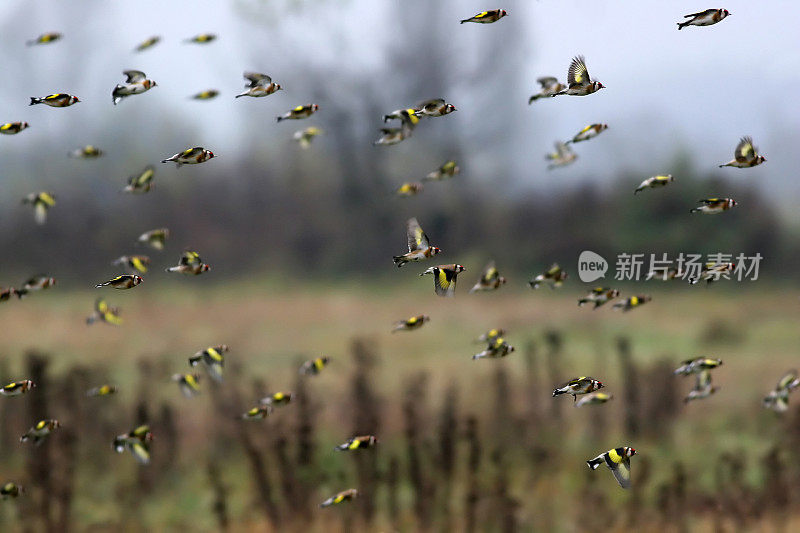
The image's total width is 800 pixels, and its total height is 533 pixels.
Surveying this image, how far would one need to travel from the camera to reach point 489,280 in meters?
5.71

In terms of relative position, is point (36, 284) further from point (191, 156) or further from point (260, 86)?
point (260, 86)

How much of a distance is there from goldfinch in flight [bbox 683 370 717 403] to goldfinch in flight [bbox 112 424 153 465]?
3900 millimetres

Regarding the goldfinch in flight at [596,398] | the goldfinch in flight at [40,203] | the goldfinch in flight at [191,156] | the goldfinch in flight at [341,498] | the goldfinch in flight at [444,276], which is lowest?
the goldfinch in flight at [341,498]

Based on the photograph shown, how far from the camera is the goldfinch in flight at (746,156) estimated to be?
4.34 m

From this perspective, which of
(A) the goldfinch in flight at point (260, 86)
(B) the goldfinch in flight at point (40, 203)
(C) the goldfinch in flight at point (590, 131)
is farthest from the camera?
(B) the goldfinch in flight at point (40, 203)

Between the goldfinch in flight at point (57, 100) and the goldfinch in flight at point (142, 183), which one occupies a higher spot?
the goldfinch in flight at point (57, 100)

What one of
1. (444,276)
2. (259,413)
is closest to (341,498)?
(259,413)

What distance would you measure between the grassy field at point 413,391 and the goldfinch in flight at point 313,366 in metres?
0.15

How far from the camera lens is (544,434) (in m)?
5.88

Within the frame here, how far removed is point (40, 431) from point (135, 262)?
1279mm

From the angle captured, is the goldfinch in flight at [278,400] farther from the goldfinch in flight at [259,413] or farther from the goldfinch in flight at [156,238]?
the goldfinch in flight at [156,238]

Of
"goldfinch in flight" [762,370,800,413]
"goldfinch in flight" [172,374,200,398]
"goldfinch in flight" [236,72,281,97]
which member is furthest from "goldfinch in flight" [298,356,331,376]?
"goldfinch in flight" [762,370,800,413]

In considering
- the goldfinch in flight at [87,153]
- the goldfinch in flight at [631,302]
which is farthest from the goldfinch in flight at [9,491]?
the goldfinch in flight at [631,302]

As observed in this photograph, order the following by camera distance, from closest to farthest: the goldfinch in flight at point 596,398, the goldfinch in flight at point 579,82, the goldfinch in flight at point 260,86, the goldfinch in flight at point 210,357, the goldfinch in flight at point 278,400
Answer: the goldfinch in flight at point 579,82 → the goldfinch in flight at point 260,86 → the goldfinch in flight at point 210,357 → the goldfinch in flight at point 278,400 → the goldfinch in flight at point 596,398
